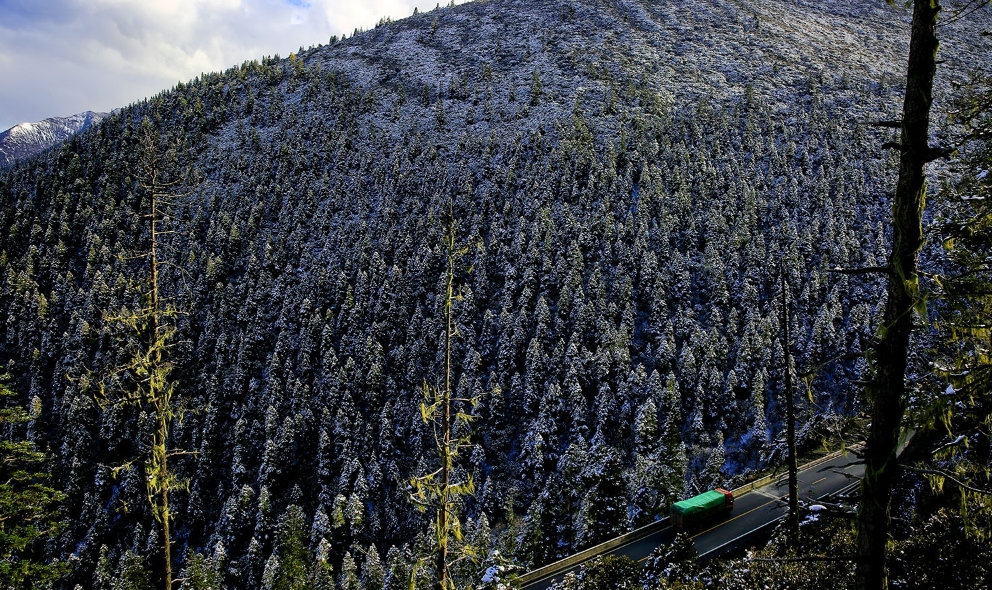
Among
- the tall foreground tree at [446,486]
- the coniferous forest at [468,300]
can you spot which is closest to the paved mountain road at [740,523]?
the coniferous forest at [468,300]

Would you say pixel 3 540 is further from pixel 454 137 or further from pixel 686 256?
pixel 454 137

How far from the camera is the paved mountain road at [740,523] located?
24578 millimetres

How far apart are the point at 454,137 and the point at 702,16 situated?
87.1 m

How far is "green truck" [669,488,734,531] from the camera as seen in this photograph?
2703 centimetres

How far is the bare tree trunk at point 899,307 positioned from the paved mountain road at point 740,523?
19722 mm

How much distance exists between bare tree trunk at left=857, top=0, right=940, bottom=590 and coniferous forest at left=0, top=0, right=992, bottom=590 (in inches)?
41.2

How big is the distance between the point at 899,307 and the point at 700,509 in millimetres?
25309

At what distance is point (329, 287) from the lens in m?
79.0

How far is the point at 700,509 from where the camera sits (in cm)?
2722

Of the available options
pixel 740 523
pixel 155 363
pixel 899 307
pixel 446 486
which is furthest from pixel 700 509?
pixel 155 363

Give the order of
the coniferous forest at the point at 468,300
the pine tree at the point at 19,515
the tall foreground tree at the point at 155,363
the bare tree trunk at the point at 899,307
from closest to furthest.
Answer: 1. the bare tree trunk at the point at 899,307
2. the tall foreground tree at the point at 155,363
3. the pine tree at the point at 19,515
4. the coniferous forest at the point at 468,300

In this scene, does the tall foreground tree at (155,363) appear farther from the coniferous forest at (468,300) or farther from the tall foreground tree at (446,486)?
the tall foreground tree at (446,486)

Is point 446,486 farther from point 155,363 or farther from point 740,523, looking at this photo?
point 740,523

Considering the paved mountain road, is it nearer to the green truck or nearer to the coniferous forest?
the green truck
